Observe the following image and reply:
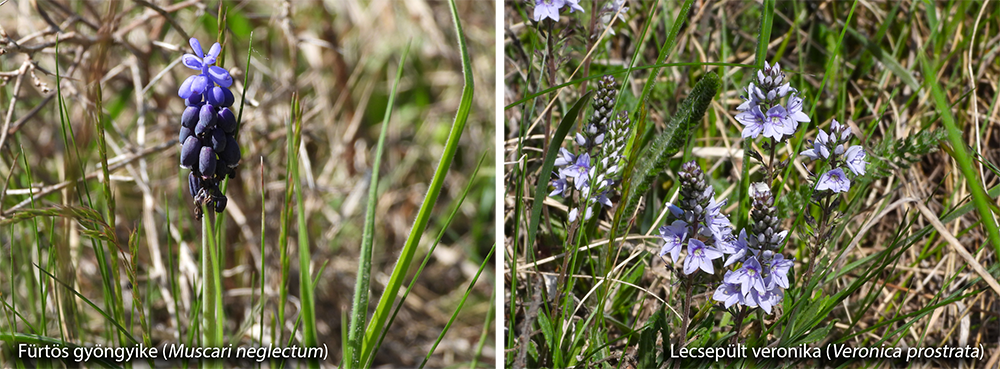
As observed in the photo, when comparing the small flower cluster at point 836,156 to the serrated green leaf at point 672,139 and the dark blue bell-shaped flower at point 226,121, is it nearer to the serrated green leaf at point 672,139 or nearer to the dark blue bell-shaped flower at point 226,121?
the serrated green leaf at point 672,139

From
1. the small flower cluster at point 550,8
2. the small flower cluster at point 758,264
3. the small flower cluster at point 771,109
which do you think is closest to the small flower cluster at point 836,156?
the small flower cluster at point 771,109

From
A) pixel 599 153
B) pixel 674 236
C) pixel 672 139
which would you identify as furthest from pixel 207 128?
pixel 672 139

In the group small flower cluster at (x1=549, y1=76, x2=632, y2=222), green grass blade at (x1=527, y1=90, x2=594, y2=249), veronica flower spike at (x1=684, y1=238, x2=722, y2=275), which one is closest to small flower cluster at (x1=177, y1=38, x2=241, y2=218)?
green grass blade at (x1=527, y1=90, x2=594, y2=249)

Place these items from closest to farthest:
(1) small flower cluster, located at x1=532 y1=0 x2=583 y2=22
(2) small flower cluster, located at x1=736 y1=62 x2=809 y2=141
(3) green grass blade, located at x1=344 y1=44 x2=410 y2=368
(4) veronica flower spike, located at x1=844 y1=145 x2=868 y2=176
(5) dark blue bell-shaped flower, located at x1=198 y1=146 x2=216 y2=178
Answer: (3) green grass blade, located at x1=344 y1=44 x2=410 y2=368 → (5) dark blue bell-shaped flower, located at x1=198 y1=146 x2=216 y2=178 → (2) small flower cluster, located at x1=736 y1=62 x2=809 y2=141 → (4) veronica flower spike, located at x1=844 y1=145 x2=868 y2=176 → (1) small flower cluster, located at x1=532 y1=0 x2=583 y2=22

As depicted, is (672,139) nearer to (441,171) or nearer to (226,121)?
(441,171)

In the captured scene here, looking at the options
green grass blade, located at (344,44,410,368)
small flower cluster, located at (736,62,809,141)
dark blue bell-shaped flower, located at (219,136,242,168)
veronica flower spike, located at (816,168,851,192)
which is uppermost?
small flower cluster, located at (736,62,809,141)

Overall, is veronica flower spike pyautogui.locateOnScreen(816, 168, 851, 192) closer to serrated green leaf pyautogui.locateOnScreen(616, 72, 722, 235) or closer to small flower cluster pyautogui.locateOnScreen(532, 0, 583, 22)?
serrated green leaf pyautogui.locateOnScreen(616, 72, 722, 235)
